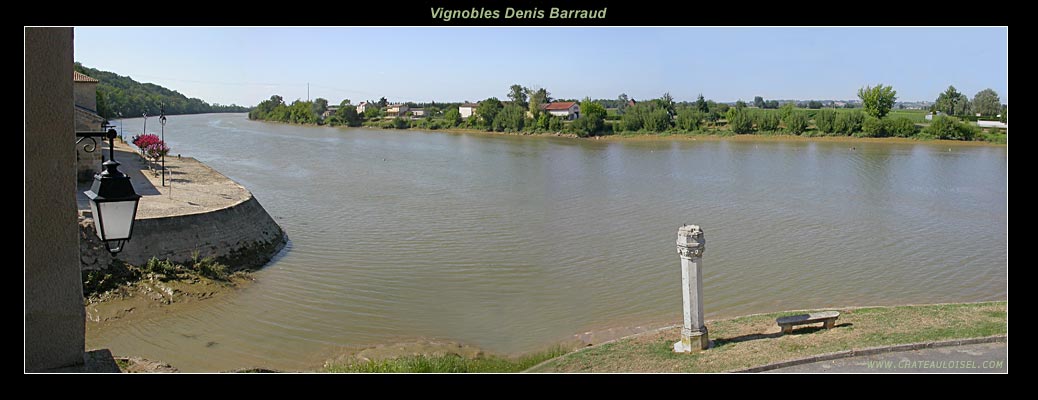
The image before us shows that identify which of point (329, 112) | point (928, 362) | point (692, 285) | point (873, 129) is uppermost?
point (329, 112)

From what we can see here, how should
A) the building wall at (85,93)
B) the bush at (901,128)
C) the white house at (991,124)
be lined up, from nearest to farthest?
the building wall at (85,93), the white house at (991,124), the bush at (901,128)

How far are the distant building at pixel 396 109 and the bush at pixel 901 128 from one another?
Result: 58331mm

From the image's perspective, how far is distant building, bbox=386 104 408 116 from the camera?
310ft

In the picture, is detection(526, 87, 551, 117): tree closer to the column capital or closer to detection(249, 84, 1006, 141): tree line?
detection(249, 84, 1006, 141): tree line

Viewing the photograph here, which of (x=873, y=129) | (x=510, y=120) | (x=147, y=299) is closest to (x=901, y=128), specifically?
(x=873, y=129)

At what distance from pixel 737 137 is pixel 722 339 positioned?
45.9 metres

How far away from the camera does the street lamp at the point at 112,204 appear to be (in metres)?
3.14

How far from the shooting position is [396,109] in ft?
327

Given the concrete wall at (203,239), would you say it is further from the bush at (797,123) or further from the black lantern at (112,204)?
the bush at (797,123)

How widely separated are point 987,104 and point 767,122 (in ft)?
53.9

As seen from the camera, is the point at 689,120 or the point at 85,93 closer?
the point at 85,93

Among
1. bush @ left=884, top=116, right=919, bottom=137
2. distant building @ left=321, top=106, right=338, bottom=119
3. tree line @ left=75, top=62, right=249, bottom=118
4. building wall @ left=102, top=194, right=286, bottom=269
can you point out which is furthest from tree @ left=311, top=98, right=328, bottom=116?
building wall @ left=102, top=194, right=286, bottom=269

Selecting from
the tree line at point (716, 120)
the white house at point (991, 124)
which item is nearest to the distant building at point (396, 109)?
the tree line at point (716, 120)

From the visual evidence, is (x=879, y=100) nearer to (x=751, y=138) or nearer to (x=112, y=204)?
(x=751, y=138)
